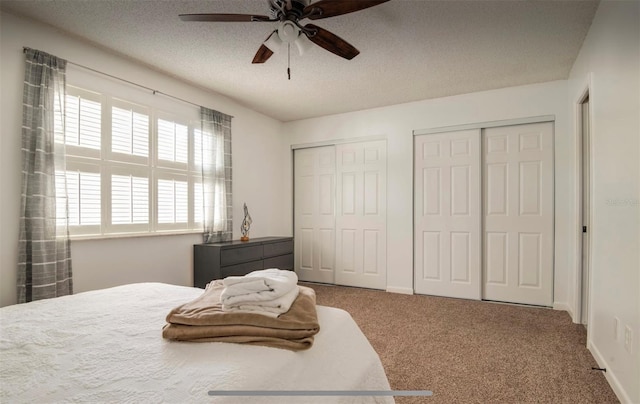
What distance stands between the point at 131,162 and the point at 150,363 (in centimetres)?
261

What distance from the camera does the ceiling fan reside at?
1.84m

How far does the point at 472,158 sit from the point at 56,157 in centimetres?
409

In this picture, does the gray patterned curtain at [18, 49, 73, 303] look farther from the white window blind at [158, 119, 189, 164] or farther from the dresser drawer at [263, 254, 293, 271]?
the dresser drawer at [263, 254, 293, 271]

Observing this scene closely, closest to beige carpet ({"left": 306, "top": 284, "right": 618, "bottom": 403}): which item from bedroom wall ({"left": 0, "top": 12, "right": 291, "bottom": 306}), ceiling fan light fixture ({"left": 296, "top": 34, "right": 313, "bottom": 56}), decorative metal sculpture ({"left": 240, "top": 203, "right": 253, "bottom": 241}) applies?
decorative metal sculpture ({"left": 240, "top": 203, "right": 253, "bottom": 241})

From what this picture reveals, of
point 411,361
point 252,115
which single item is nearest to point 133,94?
point 252,115

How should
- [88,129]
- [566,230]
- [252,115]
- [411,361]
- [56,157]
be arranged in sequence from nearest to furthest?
[411,361]
[56,157]
[88,129]
[566,230]
[252,115]

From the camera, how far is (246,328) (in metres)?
1.19

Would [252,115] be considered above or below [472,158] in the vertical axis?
above

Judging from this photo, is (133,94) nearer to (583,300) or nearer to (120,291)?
(120,291)

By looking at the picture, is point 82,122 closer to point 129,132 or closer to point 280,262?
point 129,132

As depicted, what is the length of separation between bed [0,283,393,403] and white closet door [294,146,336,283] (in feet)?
11.4

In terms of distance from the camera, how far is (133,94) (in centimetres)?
322

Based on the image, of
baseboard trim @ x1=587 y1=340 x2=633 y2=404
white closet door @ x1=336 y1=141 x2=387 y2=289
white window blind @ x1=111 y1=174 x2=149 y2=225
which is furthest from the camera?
white closet door @ x1=336 y1=141 x2=387 y2=289

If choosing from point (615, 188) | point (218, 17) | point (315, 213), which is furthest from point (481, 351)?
point (315, 213)
